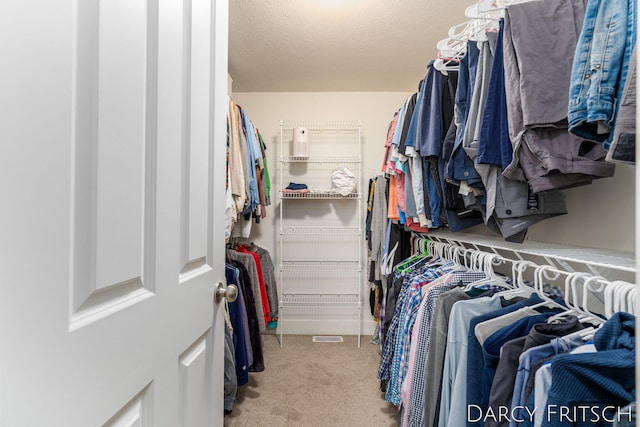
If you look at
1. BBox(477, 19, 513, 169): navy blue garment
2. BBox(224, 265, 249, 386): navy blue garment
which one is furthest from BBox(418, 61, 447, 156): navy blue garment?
BBox(224, 265, 249, 386): navy blue garment

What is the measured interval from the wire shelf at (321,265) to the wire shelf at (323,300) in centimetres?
25

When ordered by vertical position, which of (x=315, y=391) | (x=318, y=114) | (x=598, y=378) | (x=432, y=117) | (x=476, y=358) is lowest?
(x=315, y=391)

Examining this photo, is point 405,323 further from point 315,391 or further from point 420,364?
point 315,391

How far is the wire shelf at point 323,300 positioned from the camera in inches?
120

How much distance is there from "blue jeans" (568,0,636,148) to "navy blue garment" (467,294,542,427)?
0.50 m

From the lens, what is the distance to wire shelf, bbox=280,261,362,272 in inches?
121

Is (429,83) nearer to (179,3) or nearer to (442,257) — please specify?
(442,257)

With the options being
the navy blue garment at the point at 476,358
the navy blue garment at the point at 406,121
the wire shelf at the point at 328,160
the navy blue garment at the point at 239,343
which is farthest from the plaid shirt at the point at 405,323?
the wire shelf at the point at 328,160

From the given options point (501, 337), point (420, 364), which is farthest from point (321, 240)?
point (501, 337)

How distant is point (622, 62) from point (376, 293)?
2415mm

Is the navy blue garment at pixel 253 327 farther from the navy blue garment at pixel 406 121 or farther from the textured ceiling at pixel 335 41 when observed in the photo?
the textured ceiling at pixel 335 41

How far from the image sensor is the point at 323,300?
3.07 m

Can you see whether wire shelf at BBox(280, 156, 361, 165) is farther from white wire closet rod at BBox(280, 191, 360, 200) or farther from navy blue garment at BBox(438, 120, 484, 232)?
navy blue garment at BBox(438, 120, 484, 232)

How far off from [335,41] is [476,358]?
6.83 feet
